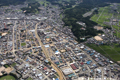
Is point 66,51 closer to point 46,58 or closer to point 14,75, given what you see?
point 46,58

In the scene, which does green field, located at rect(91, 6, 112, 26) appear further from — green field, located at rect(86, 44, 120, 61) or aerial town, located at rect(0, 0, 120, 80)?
green field, located at rect(86, 44, 120, 61)

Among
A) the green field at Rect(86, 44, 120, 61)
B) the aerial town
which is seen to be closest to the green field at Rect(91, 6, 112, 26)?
the aerial town

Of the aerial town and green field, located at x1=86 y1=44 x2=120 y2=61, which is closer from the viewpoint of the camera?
the aerial town

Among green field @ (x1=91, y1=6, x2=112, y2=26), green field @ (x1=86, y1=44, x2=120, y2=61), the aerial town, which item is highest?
green field @ (x1=91, y1=6, x2=112, y2=26)

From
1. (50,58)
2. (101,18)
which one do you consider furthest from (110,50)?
(101,18)

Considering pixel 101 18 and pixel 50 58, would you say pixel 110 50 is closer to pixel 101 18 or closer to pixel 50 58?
pixel 50 58

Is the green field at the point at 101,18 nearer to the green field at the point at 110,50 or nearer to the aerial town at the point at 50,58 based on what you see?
the aerial town at the point at 50,58

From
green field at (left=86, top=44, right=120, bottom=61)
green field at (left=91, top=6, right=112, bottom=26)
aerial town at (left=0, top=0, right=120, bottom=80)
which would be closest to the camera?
aerial town at (left=0, top=0, right=120, bottom=80)
